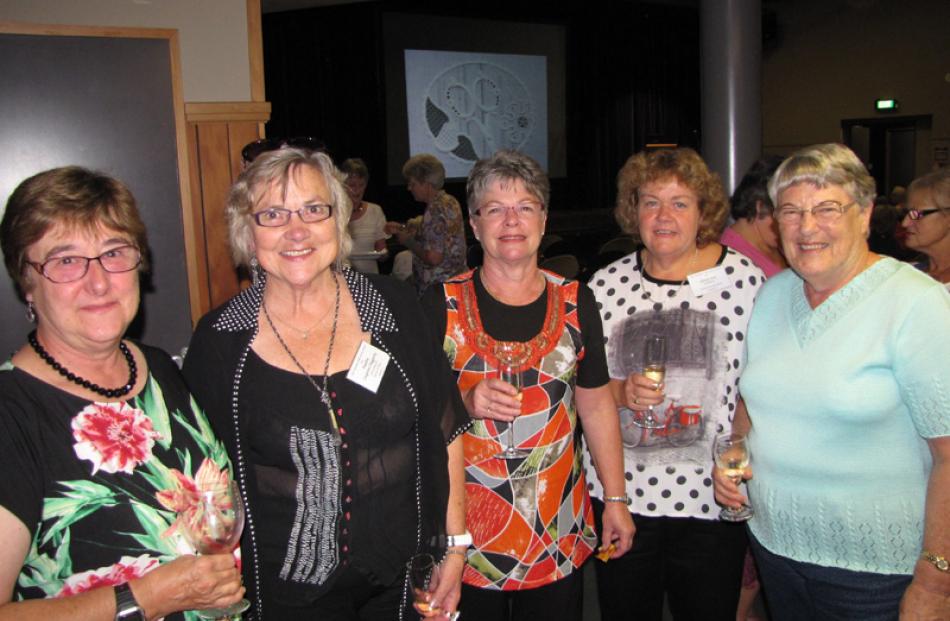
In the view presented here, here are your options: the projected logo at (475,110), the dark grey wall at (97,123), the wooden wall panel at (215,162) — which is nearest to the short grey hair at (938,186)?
the wooden wall panel at (215,162)

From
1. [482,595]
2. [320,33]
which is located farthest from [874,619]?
[320,33]

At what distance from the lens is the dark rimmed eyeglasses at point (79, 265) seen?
5.13 ft

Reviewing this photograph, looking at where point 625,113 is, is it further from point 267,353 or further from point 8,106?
point 267,353

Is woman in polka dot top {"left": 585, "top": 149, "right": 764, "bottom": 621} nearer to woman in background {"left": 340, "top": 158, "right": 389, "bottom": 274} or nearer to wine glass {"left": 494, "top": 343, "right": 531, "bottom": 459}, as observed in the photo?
wine glass {"left": 494, "top": 343, "right": 531, "bottom": 459}

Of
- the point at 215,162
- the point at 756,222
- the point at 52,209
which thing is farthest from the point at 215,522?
the point at 215,162

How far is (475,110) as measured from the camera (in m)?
13.1

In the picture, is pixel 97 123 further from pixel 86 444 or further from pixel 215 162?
pixel 86 444

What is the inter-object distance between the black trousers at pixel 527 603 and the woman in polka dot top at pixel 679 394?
0.29m

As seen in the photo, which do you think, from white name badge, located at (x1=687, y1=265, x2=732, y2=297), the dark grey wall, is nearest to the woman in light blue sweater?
white name badge, located at (x1=687, y1=265, x2=732, y2=297)

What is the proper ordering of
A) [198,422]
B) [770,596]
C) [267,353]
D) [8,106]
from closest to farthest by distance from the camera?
[198,422], [267,353], [770,596], [8,106]

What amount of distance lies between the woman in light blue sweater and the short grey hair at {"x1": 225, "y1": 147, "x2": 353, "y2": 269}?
118cm

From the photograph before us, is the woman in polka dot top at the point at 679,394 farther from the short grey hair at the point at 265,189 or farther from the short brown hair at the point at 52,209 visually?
the short brown hair at the point at 52,209

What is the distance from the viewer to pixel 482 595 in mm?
2346

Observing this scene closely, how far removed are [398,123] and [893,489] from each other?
10.9 metres
